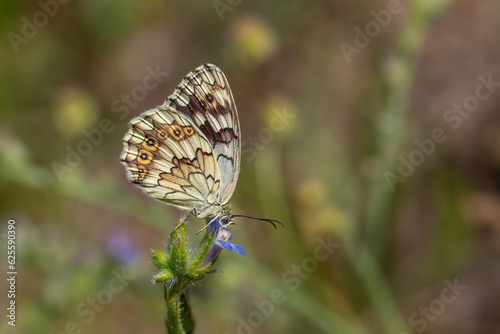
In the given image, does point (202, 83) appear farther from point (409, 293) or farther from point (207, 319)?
point (409, 293)

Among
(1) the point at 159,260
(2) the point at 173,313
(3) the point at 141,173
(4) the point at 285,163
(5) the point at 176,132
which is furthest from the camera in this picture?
(4) the point at 285,163

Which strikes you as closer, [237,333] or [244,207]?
[237,333]

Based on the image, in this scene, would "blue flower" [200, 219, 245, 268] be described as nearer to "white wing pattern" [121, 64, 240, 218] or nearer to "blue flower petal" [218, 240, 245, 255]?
"blue flower petal" [218, 240, 245, 255]

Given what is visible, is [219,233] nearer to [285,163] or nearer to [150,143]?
[150,143]

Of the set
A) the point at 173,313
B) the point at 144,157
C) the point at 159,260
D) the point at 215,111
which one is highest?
the point at 215,111

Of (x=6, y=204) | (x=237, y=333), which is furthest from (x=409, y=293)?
(x=6, y=204)

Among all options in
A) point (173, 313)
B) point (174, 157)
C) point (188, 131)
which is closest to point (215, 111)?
point (188, 131)
